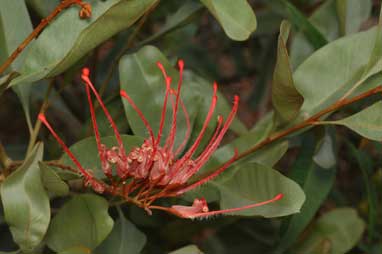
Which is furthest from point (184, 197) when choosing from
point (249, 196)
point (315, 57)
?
point (315, 57)

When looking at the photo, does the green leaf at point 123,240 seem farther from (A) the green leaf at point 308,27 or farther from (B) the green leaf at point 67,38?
(A) the green leaf at point 308,27

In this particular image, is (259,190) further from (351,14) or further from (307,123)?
(351,14)

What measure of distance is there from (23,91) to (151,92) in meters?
0.16

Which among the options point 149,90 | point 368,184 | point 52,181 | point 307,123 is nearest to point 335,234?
point 368,184

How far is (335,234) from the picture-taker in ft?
3.84

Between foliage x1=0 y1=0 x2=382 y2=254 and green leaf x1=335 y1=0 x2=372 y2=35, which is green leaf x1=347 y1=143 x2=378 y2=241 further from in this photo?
green leaf x1=335 y1=0 x2=372 y2=35

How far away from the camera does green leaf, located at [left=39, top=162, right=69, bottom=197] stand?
81 cm

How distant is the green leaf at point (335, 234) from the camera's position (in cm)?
115

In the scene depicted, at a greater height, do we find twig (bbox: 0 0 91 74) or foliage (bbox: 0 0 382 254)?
twig (bbox: 0 0 91 74)

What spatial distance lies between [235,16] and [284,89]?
0.36ft

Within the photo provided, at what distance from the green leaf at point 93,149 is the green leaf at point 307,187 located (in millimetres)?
268

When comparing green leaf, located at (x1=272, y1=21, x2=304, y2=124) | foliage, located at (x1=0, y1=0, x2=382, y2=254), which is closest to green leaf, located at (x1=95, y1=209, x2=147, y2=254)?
foliage, located at (x1=0, y1=0, x2=382, y2=254)

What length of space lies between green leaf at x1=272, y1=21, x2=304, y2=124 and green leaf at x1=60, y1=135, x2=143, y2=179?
0.16 m

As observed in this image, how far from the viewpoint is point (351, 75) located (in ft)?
3.23
